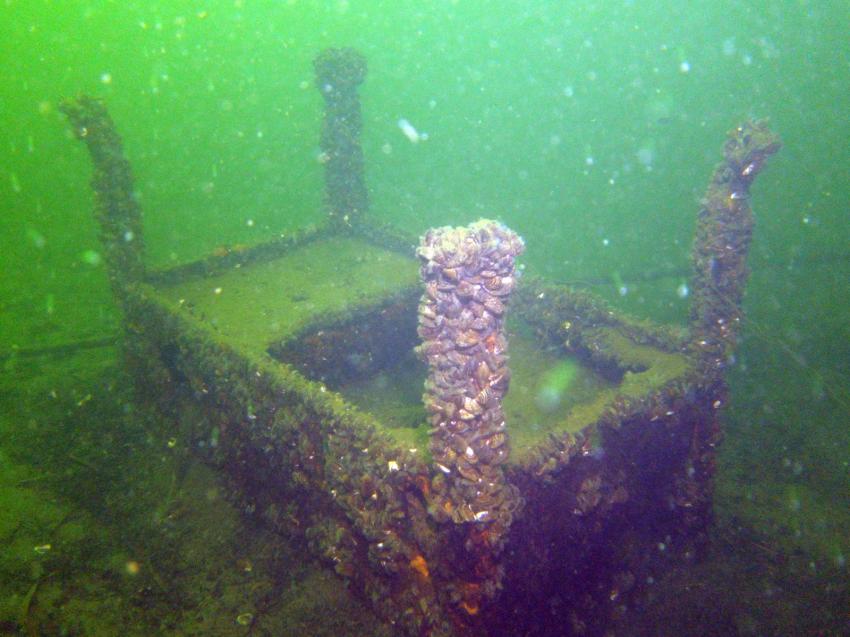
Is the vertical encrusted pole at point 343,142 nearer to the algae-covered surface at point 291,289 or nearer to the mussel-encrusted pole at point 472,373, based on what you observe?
the algae-covered surface at point 291,289

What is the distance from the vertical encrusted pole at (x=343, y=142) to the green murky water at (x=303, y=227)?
2.97 ft

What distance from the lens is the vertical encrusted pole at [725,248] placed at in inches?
171

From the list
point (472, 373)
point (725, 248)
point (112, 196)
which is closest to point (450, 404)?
point (472, 373)

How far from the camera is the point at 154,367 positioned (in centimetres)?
584

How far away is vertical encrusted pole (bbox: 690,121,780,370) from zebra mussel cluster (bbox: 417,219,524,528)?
105 inches

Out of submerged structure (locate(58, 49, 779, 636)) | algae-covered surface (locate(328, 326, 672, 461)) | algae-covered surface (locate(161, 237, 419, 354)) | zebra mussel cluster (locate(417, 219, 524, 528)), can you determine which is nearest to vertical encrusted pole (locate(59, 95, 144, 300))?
submerged structure (locate(58, 49, 779, 636))

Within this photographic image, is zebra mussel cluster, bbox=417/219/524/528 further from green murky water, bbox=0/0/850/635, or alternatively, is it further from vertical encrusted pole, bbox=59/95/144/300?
vertical encrusted pole, bbox=59/95/144/300

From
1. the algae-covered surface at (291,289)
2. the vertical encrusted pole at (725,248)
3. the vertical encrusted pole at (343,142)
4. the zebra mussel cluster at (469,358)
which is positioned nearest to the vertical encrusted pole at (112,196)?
the algae-covered surface at (291,289)

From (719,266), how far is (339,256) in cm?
496

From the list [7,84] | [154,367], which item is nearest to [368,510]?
[154,367]

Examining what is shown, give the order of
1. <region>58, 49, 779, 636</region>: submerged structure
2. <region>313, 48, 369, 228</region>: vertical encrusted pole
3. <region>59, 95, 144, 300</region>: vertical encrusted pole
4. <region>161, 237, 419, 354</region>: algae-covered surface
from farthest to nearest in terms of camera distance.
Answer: <region>313, 48, 369, 228</region>: vertical encrusted pole < <region>59, 95, 144, 300</region>: vertical encrusted pole < <region>161, 237, 419, 354</region>: algae-covered surface < <region>58, 49, 779, 636</region>: submerged structure

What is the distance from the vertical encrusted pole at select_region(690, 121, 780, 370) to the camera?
434 centimetres

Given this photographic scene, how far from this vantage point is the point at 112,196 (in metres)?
6.27

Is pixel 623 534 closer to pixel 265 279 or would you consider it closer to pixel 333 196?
pixel 265 279
